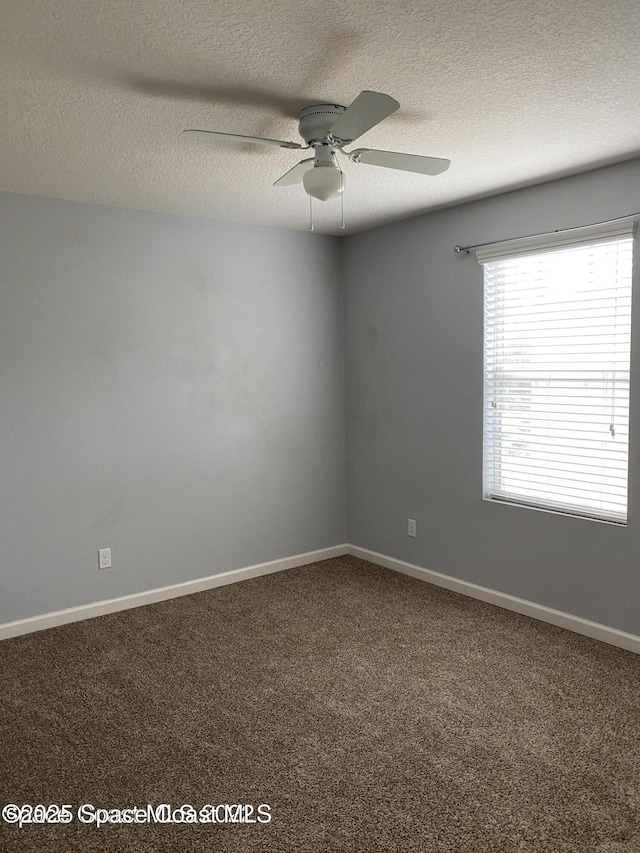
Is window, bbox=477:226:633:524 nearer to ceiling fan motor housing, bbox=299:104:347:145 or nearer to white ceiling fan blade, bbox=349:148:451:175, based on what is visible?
white ceiling fan blade, bbox=349:148:451:175

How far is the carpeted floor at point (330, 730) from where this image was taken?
2.08m

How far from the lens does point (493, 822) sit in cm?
209

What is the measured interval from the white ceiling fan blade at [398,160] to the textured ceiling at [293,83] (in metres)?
0.18

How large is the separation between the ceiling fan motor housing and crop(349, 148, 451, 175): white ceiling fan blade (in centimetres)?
14

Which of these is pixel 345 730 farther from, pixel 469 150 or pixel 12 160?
pixel 12 160

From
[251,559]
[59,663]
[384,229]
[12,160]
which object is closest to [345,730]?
[59,663]

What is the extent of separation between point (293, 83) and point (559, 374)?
215cm

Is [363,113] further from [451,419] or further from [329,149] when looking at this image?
[451,419]

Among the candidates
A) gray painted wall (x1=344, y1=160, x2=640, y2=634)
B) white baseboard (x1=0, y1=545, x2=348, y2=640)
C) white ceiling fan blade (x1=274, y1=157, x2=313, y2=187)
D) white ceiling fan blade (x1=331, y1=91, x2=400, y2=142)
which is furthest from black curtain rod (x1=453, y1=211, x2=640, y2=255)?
white baseboard (x1=0, y1=545, x2=348, y2=640)

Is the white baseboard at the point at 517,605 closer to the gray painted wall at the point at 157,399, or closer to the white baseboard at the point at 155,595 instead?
the white baseboard at the point at 155,595

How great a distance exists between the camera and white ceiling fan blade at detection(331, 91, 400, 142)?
1.96 m

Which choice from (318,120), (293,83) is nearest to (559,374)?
(318,120)

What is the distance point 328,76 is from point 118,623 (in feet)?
10.1

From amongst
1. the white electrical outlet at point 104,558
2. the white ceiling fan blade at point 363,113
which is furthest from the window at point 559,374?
the white electrical outlet at point 104,558
